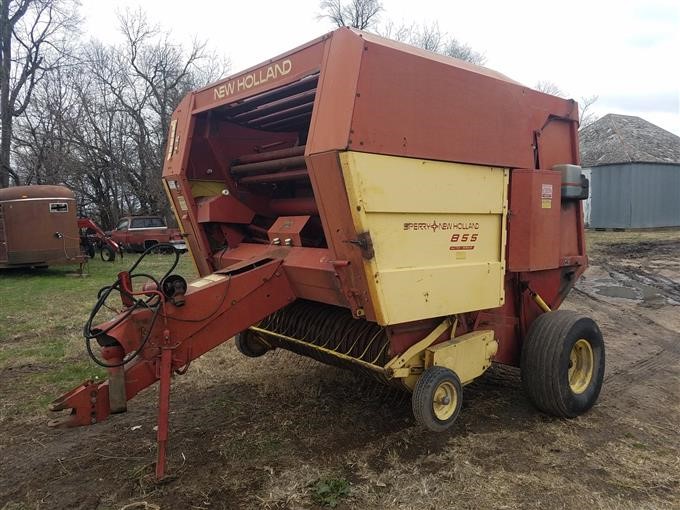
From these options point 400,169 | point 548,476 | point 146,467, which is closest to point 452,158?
point 400,169

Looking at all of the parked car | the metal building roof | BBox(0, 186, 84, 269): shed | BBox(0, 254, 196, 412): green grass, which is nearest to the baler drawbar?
BBox(0, 254, 196, 412): green grass

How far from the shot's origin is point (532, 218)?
12.5 feet

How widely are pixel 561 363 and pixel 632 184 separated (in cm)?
2193

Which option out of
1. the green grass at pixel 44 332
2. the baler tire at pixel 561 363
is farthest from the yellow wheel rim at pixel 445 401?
the green grass at pixel 44 332

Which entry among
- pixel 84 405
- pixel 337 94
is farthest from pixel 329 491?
pixel 337 94

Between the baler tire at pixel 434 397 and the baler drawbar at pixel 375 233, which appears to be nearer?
the baler drawbar at pixel 375 233

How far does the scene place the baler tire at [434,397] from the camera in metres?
3.19

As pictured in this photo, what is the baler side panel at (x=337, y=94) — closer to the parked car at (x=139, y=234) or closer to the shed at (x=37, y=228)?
the shed at (x=37, y=228)

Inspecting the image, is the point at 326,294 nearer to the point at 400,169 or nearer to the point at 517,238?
the point at 400,169

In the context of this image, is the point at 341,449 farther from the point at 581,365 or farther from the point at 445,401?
the point at 581,365

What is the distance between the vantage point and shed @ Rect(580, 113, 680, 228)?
22.9 meters

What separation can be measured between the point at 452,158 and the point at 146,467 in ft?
8.55

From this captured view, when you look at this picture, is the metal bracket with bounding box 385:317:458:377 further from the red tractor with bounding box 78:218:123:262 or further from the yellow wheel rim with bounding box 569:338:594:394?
the red tractor with bounding box 78:218:123:262

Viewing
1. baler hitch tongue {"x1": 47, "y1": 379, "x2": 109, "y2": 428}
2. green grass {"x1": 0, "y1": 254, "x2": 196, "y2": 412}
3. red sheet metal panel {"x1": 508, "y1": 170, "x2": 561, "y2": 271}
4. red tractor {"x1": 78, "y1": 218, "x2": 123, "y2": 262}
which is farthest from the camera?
red tractor {"x1": 78, "y1": 218, "x2": 123, "y2": 262}
